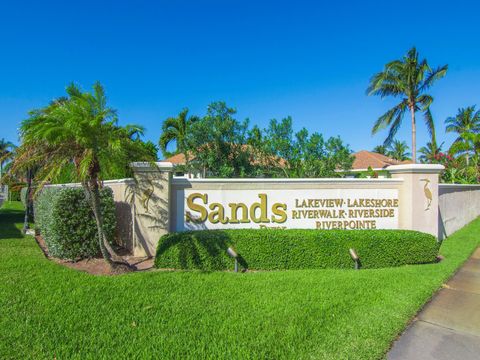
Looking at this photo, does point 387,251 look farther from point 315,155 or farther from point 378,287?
point 315,155

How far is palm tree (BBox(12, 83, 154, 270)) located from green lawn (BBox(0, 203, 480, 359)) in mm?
1516

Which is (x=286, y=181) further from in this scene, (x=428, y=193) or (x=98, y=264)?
(x=98, y=264)

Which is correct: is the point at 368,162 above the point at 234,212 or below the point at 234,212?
above

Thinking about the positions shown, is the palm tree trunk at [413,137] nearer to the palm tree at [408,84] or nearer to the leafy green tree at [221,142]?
the palm tree at [408,84]

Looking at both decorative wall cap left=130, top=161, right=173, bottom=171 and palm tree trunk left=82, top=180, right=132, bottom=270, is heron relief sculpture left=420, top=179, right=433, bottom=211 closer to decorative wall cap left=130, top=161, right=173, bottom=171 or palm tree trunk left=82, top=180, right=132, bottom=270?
decorative wall cap left=130, top=161, right=173, bottom=171

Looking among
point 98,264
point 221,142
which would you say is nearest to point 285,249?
point 98,264

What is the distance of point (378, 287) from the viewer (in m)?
5.11

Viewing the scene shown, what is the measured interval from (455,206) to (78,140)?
12526 millimetres

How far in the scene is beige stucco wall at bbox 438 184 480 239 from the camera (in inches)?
391

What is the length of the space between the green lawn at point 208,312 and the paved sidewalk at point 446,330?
0.14 metres

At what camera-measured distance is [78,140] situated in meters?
5.26

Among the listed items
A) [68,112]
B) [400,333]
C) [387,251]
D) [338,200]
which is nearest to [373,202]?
[338,200]

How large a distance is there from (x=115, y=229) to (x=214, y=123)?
21.8 feet

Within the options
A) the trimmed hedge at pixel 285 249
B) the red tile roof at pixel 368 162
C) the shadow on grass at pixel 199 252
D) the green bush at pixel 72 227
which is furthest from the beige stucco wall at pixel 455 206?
the red tile roof at pixel 368 162
